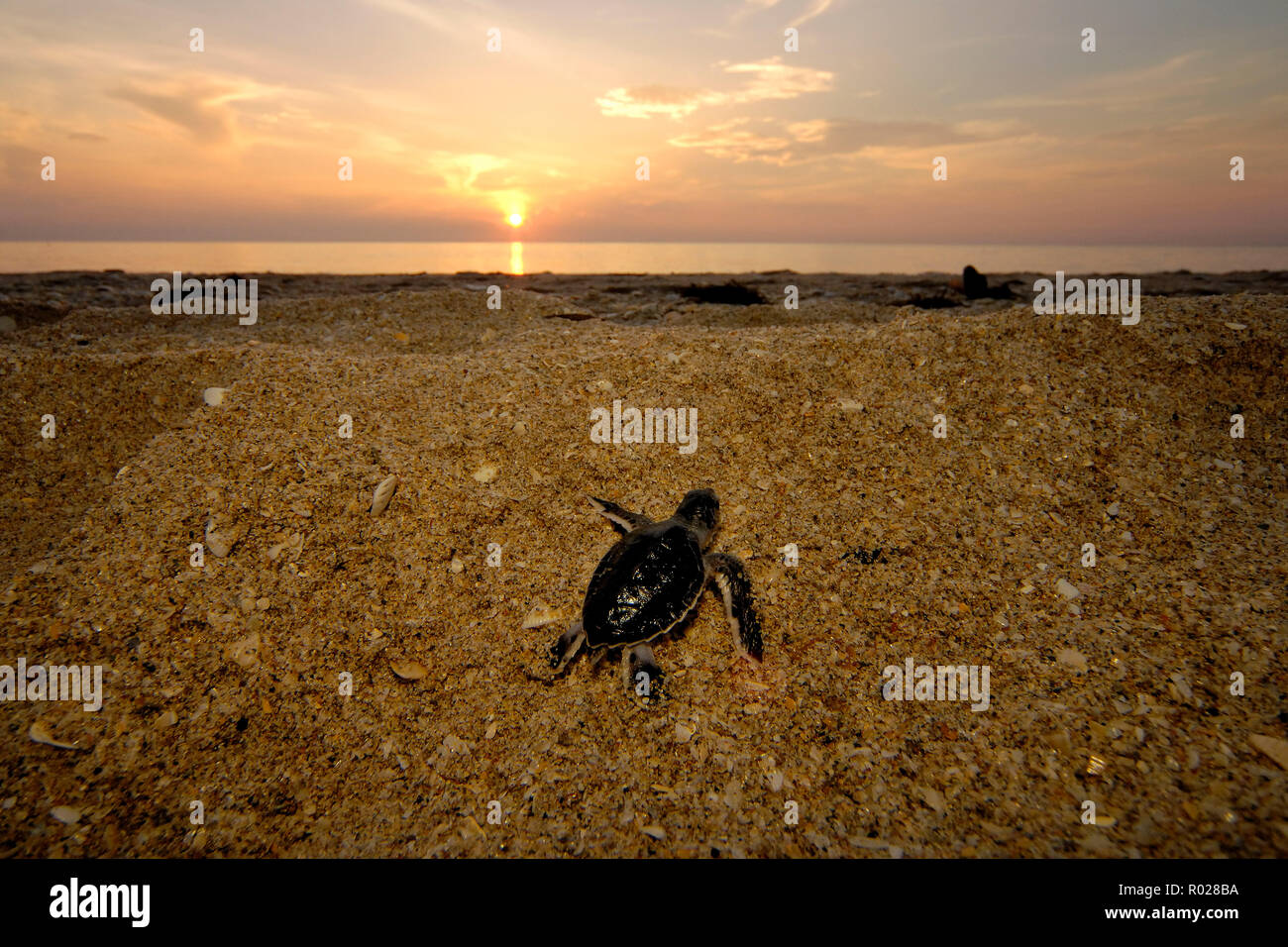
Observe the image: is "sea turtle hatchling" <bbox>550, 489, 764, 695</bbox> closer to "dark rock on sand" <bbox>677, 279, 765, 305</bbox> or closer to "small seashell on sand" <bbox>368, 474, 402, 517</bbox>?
"small seashell on sand" <bbox>368, 474, 402, 517</bbox>

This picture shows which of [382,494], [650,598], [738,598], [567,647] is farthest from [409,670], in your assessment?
[738,598]

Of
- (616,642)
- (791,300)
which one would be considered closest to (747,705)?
(616,642)

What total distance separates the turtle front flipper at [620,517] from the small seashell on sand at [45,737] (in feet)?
8.13

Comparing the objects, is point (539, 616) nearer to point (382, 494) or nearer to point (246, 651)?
point (382, 494)

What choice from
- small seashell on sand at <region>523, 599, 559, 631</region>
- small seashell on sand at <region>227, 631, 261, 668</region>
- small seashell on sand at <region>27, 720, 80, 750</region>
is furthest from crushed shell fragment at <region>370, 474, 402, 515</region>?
small seashell on sand at <region>27, 720, 80, 750</region>

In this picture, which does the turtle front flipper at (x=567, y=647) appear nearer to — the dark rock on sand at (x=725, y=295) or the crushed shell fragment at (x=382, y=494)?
the crushed shell fragment at (x=382, y=494)

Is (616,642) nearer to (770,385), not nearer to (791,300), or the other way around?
(770,385)

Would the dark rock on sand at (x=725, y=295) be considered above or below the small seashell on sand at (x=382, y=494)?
above

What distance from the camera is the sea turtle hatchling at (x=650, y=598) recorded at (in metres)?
2.52

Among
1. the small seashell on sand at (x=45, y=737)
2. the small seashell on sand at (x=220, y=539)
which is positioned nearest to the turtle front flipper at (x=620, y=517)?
the small seashell on sand at (x=220, y=539)

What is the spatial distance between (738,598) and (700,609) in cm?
25

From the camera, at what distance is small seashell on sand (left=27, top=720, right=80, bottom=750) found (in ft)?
7.42

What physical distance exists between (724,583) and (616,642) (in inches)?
25.5

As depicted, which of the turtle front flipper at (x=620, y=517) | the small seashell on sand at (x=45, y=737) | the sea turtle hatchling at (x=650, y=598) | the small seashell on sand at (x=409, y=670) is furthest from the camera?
the turtle front flipper at (x=620, y=517)
